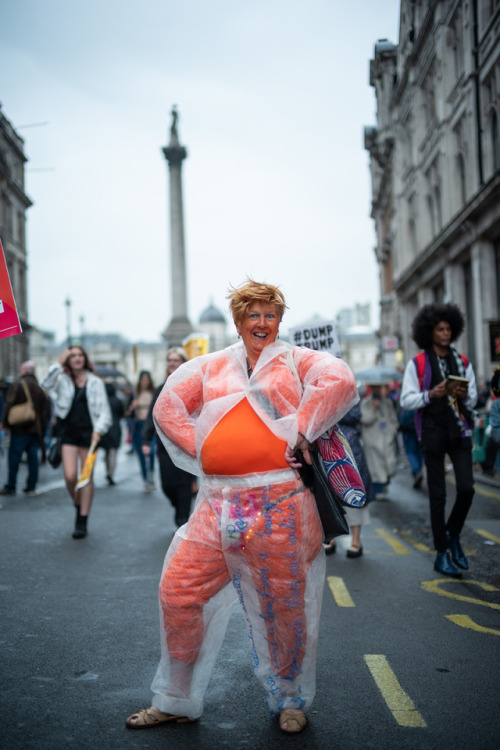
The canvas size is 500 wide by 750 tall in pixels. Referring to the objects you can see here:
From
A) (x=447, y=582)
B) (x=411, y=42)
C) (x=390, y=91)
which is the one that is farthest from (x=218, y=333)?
(x=447, y=582)

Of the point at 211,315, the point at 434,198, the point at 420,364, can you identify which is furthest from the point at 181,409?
the point at 211,315

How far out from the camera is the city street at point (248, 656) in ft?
9.91

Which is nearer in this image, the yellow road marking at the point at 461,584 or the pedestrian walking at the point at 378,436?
the yellow road marking at the point at 461,584

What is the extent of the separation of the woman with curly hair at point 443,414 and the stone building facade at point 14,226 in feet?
120

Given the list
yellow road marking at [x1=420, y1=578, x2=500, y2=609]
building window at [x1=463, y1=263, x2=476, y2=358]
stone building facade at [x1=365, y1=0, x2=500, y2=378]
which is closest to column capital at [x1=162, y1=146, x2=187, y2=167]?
stone building facade at [x1=365, y1=0, x2=500, y2=378]

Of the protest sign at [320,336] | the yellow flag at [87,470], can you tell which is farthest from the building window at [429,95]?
the yellow flag at [87,470]

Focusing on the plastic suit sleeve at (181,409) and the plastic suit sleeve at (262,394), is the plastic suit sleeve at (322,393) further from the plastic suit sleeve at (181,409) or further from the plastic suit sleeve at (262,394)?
the plastic suit sleeve at (181,409)

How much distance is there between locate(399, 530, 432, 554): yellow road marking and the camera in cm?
693

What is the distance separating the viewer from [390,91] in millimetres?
36438

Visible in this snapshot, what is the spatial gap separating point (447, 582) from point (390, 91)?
34640mm

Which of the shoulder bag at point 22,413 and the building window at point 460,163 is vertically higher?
the building window at point 460,163

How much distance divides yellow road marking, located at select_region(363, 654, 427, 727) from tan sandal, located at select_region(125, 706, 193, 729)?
2.84 feet

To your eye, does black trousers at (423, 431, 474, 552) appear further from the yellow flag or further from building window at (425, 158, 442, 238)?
building window at (425, 158, 442, 238)

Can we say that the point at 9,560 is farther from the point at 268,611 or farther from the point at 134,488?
the point at 134,488
